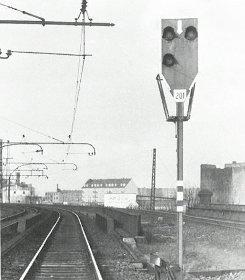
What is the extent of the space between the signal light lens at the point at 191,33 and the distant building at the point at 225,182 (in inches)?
2218

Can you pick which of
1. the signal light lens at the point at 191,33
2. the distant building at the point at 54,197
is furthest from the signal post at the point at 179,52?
the distant building at the point at 54,197

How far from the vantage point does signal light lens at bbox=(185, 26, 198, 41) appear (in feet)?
27.4

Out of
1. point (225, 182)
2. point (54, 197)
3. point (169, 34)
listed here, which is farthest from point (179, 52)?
point (54, 197)

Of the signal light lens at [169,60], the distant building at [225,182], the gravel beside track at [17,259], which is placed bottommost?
the gravel beside track at [17,259]

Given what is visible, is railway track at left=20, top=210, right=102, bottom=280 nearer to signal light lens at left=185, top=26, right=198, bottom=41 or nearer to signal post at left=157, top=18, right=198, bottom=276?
signal post at left=157, top=18, right=198, bottom=276

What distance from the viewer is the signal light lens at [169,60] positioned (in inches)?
328

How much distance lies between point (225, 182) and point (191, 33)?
6367 centimetres

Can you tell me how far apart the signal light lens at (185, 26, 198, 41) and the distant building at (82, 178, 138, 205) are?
525 feet

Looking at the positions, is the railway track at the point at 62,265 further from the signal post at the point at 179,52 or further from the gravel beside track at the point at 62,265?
the signal post at the point at 179,52

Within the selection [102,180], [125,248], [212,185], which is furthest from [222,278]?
[102,180]

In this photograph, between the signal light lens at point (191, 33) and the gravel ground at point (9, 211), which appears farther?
the gravel ground at point (9, 211)

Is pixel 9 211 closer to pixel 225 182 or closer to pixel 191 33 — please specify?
pixel 225 182

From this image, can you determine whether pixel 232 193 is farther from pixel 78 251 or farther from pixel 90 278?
pixel 90 278

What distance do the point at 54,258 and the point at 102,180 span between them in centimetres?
16688
